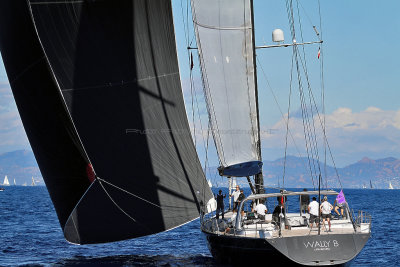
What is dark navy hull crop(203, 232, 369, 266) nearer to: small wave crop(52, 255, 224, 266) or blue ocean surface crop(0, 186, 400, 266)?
blue ocean surface crop(0, 186, 400, 266)

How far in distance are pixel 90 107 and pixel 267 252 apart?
7166 mm

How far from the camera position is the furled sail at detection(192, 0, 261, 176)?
22719 millimetres

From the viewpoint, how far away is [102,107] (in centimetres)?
2173

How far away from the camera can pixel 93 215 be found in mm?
21969

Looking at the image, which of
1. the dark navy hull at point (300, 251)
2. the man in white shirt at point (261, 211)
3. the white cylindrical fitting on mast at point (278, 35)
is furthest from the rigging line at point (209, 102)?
the white cylindrical fitting on mast at point (278, 35)

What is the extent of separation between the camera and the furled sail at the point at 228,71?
74.5 feet

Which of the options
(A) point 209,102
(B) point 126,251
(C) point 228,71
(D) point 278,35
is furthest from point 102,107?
(B) point 126,251

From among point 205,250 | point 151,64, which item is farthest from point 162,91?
point 205,250

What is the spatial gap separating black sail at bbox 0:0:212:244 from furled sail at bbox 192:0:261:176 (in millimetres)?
1158

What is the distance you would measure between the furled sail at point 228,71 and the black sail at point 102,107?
Answer: 1.16 m

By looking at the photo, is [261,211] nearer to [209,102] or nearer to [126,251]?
[209,102]

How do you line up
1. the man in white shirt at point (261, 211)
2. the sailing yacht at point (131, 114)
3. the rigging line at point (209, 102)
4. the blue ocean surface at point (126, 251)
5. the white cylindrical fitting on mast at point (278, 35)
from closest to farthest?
the sailing yacht at point (131, 114)
the man in white shirt at point (261, 211)
the rigging line at point (209, 102)
the blue ocean surface at point (126, 251)
the white cylindrical fitting on mast at point (278, 35)

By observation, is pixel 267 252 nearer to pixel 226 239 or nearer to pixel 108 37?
pixel 226 239

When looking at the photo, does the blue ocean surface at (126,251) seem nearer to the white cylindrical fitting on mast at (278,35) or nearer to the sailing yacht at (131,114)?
the sailing yacht at (131,114)
